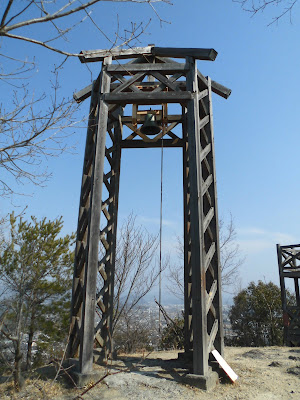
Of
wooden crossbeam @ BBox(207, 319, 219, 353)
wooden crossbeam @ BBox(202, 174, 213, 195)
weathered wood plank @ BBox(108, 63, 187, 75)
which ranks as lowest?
wooden crossbeam @ BBox(207, 319, 219, 353)

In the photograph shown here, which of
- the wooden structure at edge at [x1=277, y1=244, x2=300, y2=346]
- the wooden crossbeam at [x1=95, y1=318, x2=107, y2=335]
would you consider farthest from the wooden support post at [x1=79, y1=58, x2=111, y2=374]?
the wooden structure at edge at [x1=277, y1=244, x2=300, y2=346]

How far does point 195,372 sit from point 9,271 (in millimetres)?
9111

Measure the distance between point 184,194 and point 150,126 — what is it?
1.61 m

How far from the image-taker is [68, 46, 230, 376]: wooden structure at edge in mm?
4438

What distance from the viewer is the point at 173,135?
6.95 m

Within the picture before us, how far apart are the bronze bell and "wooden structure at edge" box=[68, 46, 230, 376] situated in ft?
0.84

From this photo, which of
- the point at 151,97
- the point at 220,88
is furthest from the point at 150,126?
the point at 220,88

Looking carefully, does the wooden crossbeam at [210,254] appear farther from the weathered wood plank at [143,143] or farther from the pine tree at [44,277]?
the pine tree at [44,277]

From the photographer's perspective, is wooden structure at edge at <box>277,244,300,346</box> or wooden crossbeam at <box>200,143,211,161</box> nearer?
wooden crossbeam at <box>200,143,211,161</box>

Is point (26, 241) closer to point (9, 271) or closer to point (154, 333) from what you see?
point (9, 271)

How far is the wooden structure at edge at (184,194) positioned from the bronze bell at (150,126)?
0.84 ft

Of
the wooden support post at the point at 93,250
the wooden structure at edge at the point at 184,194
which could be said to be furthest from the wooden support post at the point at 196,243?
the wooden support post at the point at 93,250

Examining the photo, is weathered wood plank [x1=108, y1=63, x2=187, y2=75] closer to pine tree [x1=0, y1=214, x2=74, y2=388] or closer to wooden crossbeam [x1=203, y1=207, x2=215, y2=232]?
wooden crossbeam [x1=203, y1=207, x2=215, y2=232]

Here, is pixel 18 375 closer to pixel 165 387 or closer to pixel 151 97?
pixel 165 387
